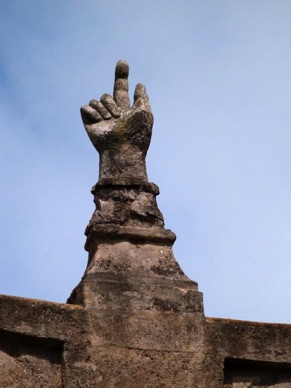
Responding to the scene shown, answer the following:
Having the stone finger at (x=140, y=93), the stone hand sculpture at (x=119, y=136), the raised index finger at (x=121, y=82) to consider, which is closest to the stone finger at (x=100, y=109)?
the stone hand sculpture at (x=119, y=136)

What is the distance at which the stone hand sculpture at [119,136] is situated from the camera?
961 cm

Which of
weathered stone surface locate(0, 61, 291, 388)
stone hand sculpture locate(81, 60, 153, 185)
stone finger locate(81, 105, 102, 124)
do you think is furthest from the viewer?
stone finger locate(81, 105, 102, 124)

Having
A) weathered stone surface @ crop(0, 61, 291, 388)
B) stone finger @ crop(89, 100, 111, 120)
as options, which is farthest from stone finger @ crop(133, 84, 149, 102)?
stone finger @ crop(89, 100, 111, 120)

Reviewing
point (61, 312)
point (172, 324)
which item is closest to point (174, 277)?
point (172, 324)

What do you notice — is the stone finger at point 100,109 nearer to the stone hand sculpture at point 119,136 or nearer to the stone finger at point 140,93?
the stone hand sculpture at point 119,136

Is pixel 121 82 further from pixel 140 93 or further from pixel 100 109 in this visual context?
pixel 100 109

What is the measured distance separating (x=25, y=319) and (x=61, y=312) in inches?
11.3

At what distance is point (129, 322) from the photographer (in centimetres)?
895

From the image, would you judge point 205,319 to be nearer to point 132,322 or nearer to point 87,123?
point 132,322

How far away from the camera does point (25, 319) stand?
28.7ft

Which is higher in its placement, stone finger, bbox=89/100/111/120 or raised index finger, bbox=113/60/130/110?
raised index finger, bbox=113/60/130/110

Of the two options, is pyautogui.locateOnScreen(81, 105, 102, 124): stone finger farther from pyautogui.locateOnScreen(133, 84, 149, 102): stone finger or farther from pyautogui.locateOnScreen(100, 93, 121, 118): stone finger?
pyautogui.locateOnScreen(133, 84, 149, 102): stone finger

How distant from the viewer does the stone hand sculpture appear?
378 inches

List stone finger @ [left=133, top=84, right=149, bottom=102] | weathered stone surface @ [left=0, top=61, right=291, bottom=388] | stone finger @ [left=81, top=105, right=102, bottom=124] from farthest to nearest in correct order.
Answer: stone finger @ [left=133, top=84, right=149, bottom=102] → stone finger @ [left=81, top=105, right=102, bottom=124] → weathered stone surface @ [left=0, top=61, right=291, bottom=388]
